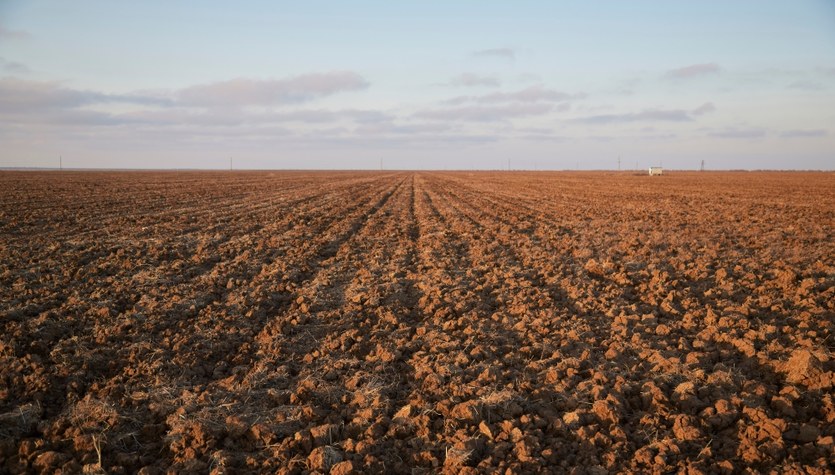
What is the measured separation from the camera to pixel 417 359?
17.4ft

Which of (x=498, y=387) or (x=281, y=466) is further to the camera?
(x=498, y=387)

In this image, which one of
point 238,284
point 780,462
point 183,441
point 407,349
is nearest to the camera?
point 780,462

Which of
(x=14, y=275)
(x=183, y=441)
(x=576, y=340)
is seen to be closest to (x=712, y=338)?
(x=576, y=340)

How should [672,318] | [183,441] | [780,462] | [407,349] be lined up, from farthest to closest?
[672,318] → [407,349] → [183,441] → [780,462]

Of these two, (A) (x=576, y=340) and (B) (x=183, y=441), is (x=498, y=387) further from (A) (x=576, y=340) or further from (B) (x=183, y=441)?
(B) (x=183, y=441)

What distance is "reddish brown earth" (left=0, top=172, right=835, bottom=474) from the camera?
3643mm

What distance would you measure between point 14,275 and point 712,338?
434 inches

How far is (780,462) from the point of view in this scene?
3389mm

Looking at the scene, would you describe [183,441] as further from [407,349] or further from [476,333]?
[476,333]

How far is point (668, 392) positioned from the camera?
4453 mm

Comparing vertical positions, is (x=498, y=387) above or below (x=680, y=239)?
below

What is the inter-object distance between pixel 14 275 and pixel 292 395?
290 inches

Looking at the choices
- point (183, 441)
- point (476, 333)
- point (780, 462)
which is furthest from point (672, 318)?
point (183, 441)

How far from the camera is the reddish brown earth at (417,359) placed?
3643 millimetres
